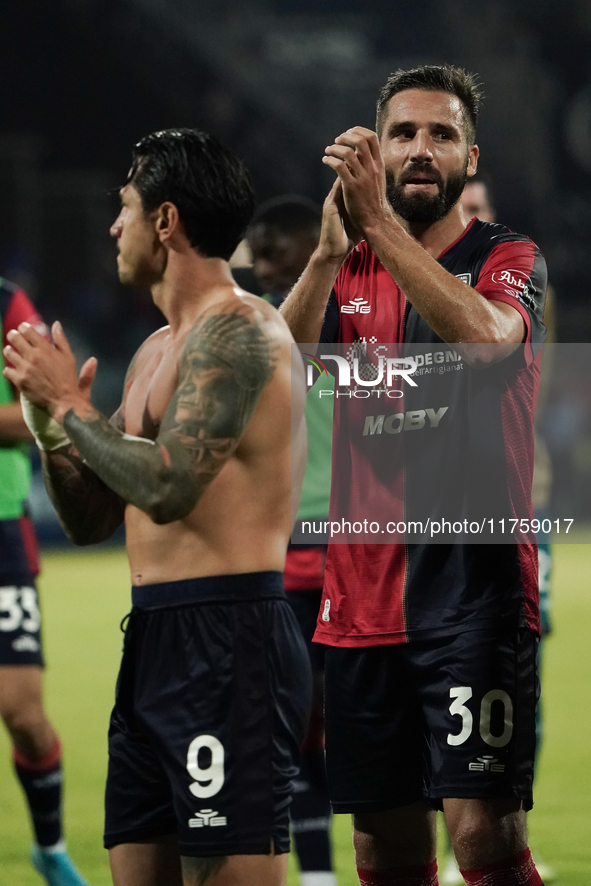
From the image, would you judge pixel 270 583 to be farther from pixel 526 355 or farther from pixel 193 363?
pixel 526 355

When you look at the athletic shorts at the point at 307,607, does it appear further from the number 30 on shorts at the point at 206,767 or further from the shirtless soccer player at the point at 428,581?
the number 30 on shorts at the point at 206,767

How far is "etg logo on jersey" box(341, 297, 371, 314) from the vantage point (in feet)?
9.87

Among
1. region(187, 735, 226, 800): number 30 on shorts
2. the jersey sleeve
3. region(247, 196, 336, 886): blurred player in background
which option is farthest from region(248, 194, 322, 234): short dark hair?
region(187, 735, 226, 800): number 30 on shorts

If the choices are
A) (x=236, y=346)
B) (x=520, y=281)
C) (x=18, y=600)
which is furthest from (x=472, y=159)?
(x=18, y=600)

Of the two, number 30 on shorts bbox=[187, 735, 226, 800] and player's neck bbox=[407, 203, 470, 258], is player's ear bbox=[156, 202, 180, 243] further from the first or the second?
number 30 on shorts bbox=[187, 735, 226, 800]

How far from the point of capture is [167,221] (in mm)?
2467

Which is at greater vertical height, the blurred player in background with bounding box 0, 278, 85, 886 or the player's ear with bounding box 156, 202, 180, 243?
the player's ear with bounding box 156, 202, 180, 243

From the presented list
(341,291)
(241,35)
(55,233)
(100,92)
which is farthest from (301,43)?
(341,291)

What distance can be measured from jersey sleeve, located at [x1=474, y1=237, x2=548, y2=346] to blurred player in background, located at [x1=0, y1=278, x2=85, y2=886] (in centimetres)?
184

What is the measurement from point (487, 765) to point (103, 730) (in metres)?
4.54

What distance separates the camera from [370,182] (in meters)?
2.64

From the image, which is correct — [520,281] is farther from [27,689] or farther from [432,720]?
[27,689]

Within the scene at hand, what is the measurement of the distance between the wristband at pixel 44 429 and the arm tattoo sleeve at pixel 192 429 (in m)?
0.19

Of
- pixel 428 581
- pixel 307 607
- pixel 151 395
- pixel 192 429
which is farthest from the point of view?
pixel 307 607
